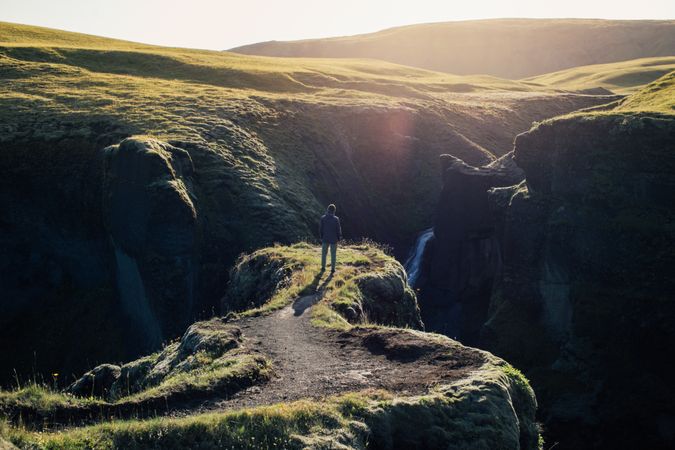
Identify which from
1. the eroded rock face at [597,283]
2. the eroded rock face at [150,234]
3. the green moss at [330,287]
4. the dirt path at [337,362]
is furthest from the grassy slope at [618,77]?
the dirt path at [337,362]

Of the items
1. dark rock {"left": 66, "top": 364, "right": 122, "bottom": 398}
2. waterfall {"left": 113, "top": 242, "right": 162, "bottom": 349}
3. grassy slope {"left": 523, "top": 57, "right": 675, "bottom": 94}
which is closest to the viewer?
dark rock {"left": 66, "top": 364, "right": 122, "bottom": 398}

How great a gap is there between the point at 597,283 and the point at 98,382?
25010 millimetres

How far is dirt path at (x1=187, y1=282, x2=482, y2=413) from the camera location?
16.2 metres

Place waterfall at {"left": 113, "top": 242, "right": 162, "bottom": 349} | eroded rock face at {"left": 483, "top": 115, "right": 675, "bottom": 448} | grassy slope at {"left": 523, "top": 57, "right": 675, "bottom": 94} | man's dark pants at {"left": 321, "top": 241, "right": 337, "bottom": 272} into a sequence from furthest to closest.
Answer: grassy slope at {"left": 523, "top": 57, "right": 675, "bottom": 94} < waterfall at {"left": 113, "top": 242, "right": 162, "bottom": 349} < eroded rock face at {"left": 483, "top": 115, "right": 675, "bottom": 448} < man's dark pants at {"left": 321, "top": 241, "right": 337, "bottom": 272}

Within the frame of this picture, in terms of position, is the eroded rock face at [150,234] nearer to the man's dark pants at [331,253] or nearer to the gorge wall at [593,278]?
the man's dark pants at [331,253]

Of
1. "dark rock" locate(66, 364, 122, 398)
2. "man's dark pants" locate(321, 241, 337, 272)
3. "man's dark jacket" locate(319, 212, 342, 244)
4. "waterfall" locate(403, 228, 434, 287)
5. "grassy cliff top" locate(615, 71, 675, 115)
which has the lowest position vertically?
"waterfall" locate(403, 228, 434, 287)

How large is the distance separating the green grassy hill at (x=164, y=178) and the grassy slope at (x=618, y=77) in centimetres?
4401

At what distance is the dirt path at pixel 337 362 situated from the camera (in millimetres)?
16188

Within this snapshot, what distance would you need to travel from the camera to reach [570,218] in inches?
1489

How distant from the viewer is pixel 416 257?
53.8 m

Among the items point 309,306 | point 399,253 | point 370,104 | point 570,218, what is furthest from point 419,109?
point 309,306

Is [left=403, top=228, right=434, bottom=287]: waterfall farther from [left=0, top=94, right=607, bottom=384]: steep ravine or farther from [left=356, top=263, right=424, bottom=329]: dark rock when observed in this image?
[left=356, top=263, right=424, bottom=329]: dark rock

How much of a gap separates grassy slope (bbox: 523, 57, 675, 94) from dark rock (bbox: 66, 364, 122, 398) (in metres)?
95.7

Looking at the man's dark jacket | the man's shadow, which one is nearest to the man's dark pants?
the man's dark jacket
